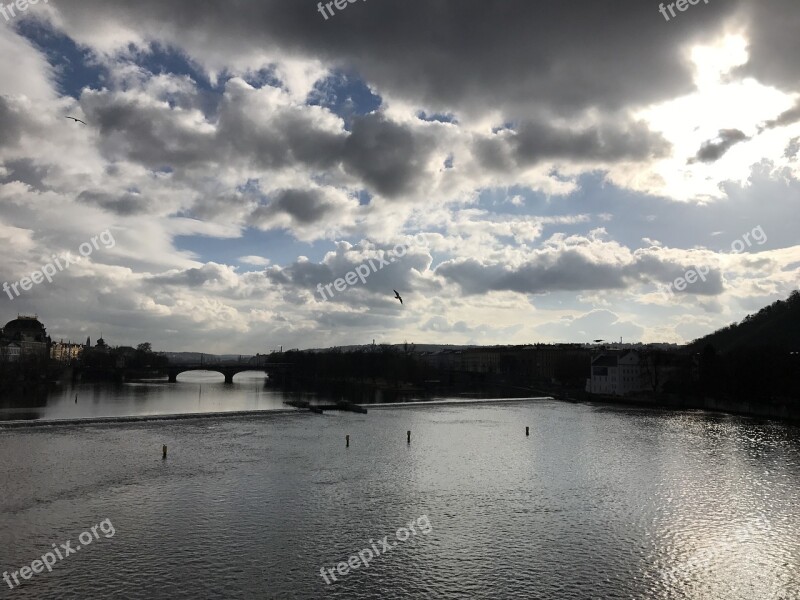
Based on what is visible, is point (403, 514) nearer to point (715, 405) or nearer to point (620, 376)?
point (715, 405)

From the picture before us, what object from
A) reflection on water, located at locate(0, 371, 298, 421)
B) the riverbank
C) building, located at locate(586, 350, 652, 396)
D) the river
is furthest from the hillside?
reflection on water, located at locate(0, 371, 298, 421)

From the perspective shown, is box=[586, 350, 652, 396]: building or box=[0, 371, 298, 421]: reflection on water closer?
box=[0, 371, 298, 421]: reflection on water

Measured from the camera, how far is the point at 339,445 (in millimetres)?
56906

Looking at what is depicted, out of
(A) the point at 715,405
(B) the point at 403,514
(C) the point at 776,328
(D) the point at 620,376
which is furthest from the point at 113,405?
(C) the point at 776,328

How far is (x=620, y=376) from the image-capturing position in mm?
147625

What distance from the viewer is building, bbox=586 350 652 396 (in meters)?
146

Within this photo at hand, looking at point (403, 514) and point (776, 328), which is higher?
point (776, 328)

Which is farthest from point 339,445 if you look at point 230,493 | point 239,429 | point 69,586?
point 69,586

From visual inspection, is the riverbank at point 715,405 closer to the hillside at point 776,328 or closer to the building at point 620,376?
the building at point 620,376

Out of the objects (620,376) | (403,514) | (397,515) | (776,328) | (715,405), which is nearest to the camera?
(397,515)

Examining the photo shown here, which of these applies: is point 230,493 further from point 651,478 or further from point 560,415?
point 560,415

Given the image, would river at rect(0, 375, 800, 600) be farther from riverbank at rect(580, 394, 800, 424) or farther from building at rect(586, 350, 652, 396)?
building at rect(586, 350, 652, 396)

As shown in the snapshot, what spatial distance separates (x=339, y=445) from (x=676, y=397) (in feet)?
278

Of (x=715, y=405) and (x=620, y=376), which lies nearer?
(x=715, y=405)
